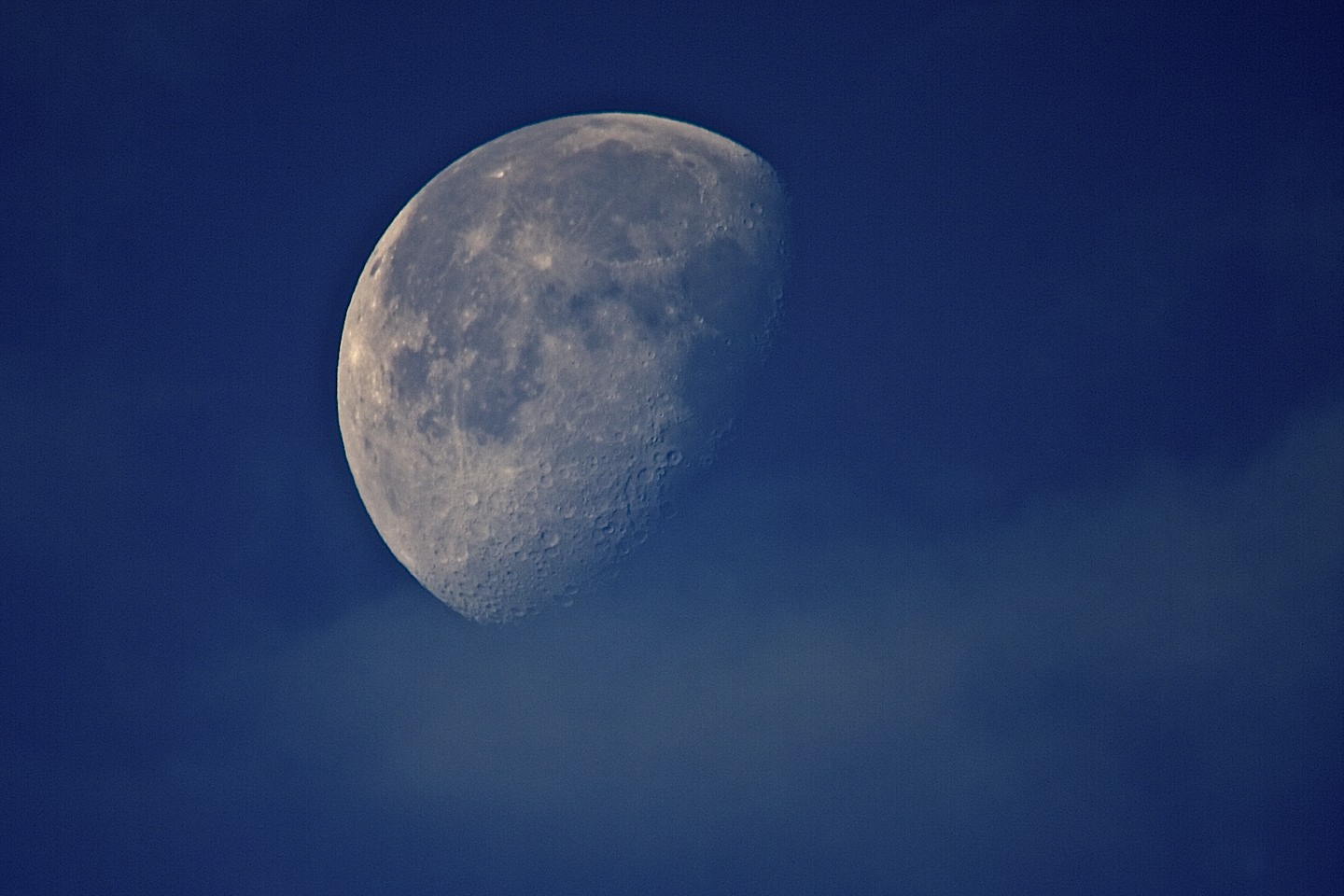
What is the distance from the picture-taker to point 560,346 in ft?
40.4

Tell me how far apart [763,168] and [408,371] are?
510cm

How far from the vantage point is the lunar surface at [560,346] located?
12312 millimetres

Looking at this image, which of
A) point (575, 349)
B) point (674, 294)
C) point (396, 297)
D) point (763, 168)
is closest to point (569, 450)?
point (575, 349)

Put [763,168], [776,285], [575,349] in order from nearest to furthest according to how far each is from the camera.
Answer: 1. [575,349]
2. [776,285]
3. [763,168]

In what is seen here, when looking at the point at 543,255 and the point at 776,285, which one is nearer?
the point at 543,255

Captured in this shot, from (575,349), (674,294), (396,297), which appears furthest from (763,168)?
(396,297)

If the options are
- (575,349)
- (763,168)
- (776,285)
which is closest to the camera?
(575,349)

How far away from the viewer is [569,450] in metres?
12.5

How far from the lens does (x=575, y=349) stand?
40.4ft

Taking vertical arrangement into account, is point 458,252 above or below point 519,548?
above

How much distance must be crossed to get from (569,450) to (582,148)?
12.1 ft

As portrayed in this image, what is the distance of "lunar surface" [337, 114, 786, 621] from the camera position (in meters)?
12.3

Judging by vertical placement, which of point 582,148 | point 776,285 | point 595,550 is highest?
point 582,148

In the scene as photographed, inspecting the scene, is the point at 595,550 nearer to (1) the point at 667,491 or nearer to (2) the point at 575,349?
(1) the point at 667,491
